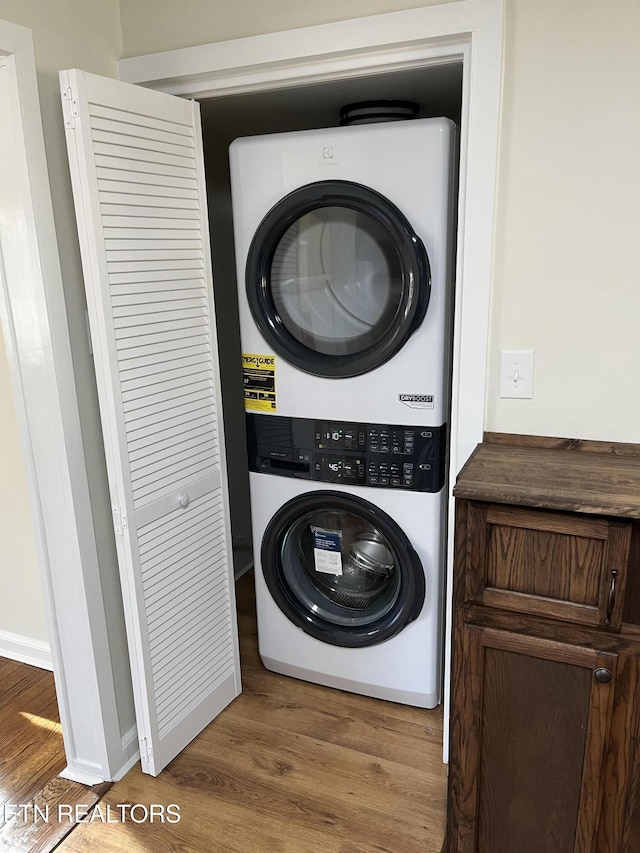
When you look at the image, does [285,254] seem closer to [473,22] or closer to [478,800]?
[473,22]

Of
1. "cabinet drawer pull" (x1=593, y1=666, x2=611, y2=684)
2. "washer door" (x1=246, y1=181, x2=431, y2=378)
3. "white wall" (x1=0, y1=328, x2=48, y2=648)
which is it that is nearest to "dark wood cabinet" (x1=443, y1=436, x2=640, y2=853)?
"cabinet drawer pull" (x1=593, y1=666, x2=611, y2=684)

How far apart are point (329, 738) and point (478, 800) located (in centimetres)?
67

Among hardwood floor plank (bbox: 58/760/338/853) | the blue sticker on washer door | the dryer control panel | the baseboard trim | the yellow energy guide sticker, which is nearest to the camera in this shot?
hardwood floor plank (bbox: 58/760/338/853)

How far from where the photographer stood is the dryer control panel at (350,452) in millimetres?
1919

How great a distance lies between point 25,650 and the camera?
249 centimetres

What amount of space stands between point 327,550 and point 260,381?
0.62m

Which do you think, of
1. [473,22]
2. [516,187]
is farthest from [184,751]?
[473,22]

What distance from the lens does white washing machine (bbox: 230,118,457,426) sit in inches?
70.2

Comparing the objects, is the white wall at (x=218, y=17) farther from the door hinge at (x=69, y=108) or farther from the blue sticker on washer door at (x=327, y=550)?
the blue sticker on washer door at (x=327, y=550)

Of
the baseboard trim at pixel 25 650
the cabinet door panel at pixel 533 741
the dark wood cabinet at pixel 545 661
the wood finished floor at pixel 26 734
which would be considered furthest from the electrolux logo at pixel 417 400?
the baseboard trim at pixel 25 650

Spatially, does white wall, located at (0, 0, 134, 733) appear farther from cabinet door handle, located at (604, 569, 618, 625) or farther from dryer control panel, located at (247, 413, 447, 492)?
cabinet door handle, located at (604, 569, 618, 625)

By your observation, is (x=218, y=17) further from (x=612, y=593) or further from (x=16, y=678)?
(x=16, y=678)

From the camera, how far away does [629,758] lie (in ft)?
4.49

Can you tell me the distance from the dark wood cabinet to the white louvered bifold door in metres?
0.85
